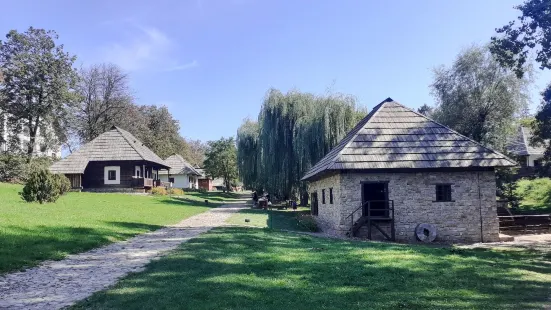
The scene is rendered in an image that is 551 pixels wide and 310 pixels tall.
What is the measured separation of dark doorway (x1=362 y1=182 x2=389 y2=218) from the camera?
53.5 feet

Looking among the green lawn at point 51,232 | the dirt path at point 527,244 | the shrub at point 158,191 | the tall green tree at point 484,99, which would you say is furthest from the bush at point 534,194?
the shrub at point 158,191

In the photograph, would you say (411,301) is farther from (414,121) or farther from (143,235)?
(414,121)

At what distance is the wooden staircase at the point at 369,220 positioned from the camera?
632 inches

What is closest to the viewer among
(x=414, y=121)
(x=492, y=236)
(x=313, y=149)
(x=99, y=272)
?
(x=99, y=272)

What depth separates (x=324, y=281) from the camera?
745 cm

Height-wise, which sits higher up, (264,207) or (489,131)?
(489,131)

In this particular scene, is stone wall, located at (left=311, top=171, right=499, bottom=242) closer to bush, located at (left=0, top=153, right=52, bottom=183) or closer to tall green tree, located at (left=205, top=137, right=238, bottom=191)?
bush, located at (left=0, top=153, right=52, bottom=183)

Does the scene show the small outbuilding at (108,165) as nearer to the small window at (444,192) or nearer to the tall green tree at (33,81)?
the tall green tree at (33,81)

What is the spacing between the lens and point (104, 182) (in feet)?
121

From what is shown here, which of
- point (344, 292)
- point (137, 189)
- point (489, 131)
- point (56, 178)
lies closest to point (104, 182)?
point (137, 189)

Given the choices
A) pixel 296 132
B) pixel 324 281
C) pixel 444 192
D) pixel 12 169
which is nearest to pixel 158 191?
pixel 12 169

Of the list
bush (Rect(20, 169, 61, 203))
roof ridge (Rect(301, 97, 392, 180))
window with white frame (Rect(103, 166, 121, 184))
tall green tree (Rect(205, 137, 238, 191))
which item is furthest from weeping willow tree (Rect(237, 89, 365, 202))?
tall green tree (Rect(205, 137, 238, 191))

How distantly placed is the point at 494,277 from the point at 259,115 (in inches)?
889

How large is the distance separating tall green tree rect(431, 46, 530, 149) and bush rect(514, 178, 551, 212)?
448 cm
